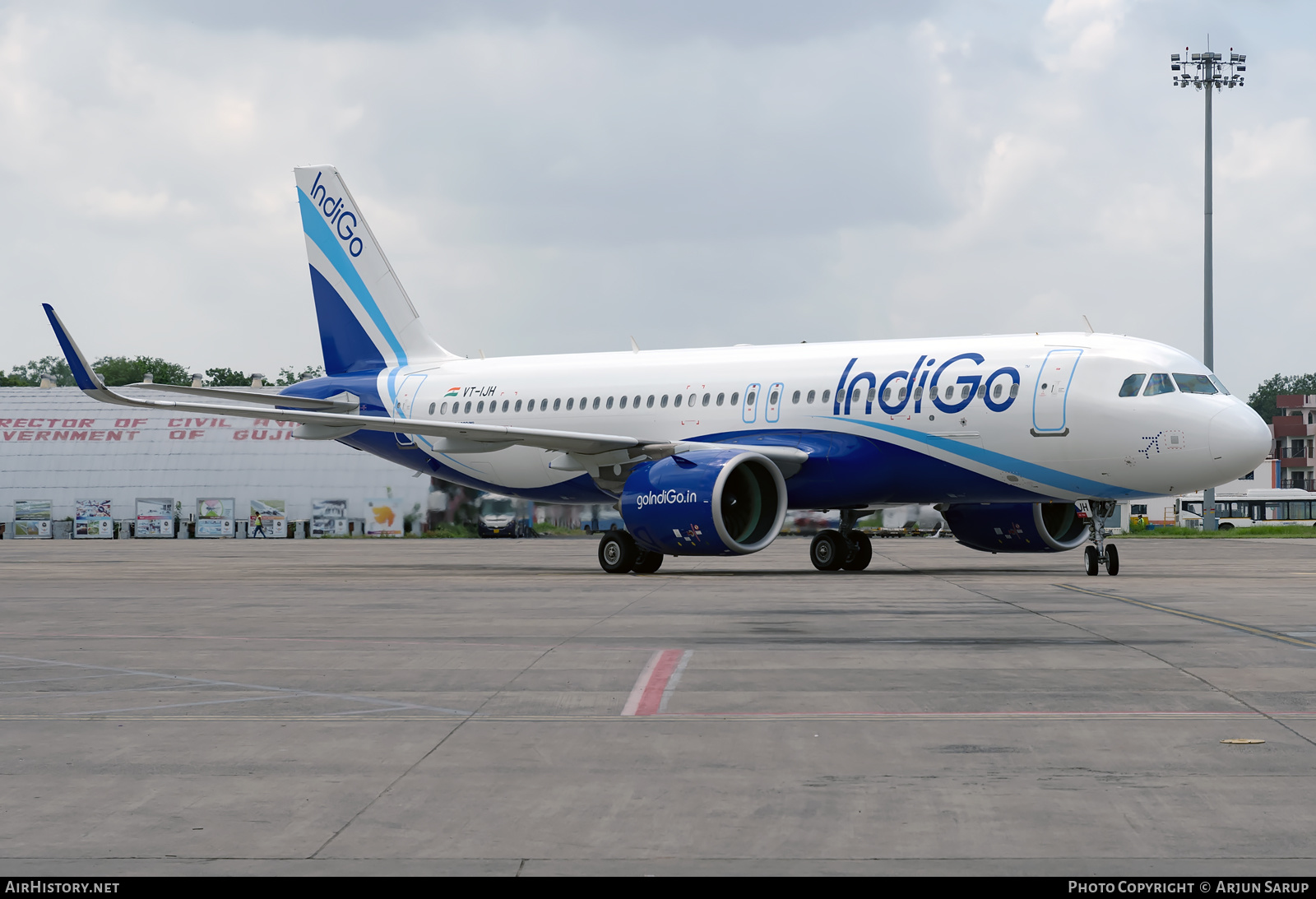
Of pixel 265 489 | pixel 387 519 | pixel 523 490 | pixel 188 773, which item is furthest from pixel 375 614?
pixel 265 489

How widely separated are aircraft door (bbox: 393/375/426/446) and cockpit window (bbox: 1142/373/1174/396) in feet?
54.3

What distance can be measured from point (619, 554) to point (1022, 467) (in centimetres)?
773

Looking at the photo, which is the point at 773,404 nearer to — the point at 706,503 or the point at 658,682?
the point at 706,503

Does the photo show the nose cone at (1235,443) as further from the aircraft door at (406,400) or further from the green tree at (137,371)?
the green tree at (137,371)

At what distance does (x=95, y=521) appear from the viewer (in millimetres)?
64875

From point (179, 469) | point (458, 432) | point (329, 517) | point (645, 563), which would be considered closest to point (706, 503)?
point (645, 563)

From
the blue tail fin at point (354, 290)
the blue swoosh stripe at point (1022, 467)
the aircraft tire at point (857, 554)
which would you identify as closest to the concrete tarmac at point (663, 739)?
the blue swoosh stripe at point (1022, 467)

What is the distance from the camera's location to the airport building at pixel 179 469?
6384cm

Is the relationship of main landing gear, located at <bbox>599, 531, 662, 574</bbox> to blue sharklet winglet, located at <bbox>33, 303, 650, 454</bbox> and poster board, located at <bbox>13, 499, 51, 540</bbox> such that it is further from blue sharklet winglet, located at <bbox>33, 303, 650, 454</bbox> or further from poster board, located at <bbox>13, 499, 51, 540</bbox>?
poster board, located at <bbox>13, 499, 51, 540</bbox>

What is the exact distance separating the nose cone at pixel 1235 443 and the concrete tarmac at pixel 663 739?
19.1ft

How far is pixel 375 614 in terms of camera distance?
16.5 m

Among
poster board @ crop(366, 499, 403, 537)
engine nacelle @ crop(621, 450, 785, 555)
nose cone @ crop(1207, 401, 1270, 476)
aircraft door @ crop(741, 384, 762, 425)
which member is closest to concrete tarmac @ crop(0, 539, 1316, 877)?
nose cone @ crop(1207, 401, 1270, 476)

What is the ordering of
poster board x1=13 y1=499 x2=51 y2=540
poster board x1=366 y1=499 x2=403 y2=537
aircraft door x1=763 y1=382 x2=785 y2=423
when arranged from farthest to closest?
poster board x1=13 y1=499 x2=51 y2=540 → poster board x1=366 y1=499 x2=403 y2=537 → aircraft door x1=763 y1=382 x2=785 y2=423

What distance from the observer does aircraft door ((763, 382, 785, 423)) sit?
26.8 m
